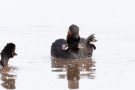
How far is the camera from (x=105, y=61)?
17750 mm

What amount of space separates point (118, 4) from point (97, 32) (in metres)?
14.9

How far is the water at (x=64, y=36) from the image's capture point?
45.4 feet

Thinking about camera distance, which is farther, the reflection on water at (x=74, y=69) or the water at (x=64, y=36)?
the reflection on water at (x=74, y=69)

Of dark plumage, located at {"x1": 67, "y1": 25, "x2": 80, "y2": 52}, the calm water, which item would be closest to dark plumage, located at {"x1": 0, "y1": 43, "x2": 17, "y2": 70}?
the calm water

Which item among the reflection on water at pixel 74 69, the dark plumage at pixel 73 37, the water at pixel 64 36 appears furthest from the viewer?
the dark plumage at pixel 73 37

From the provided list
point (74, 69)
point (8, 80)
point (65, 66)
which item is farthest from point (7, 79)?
point (65, 66)

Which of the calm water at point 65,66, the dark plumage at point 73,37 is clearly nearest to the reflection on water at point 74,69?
the calm water at point 65,66

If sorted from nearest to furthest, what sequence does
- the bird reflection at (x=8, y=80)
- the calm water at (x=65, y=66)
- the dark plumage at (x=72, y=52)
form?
the bird reflection at (x=8, y=80)
the calm water at (x=65, y=66)
the dark plumage at (x=72, y=52)

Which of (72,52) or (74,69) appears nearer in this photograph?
(74,69)

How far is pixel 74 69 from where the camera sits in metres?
16.2

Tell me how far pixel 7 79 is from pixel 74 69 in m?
2.72

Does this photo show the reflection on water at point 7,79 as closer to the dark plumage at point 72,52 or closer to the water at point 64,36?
the water at point 64,36

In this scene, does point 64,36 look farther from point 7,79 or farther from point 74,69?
point 7,79

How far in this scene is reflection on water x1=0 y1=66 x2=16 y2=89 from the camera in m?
13.1
